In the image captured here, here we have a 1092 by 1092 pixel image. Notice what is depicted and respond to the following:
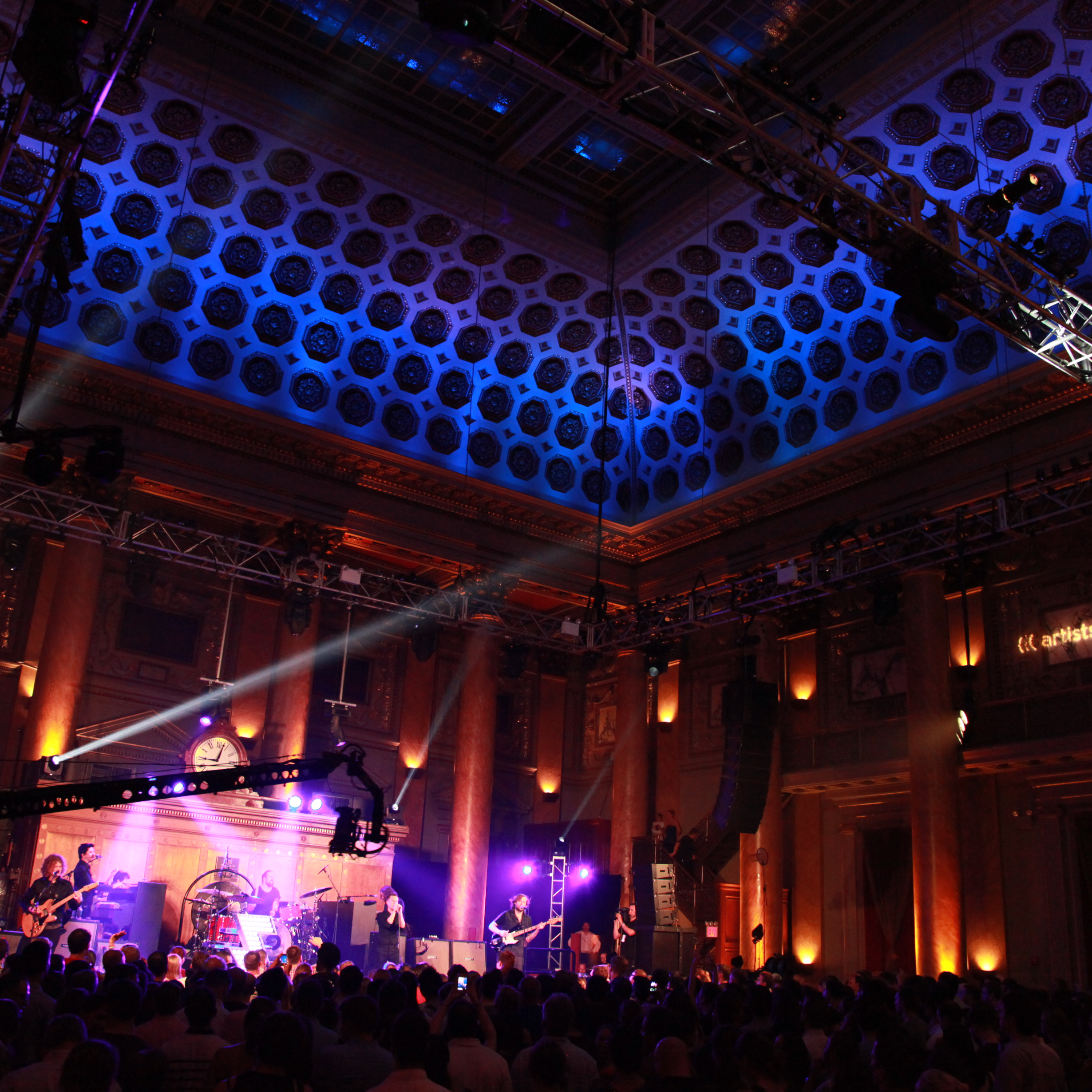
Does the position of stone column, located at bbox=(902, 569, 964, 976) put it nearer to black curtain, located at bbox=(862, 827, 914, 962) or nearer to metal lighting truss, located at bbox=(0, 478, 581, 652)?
black curtain, located at bbox=(862, 827, 914, 962)

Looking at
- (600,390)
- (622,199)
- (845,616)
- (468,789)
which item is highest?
(622,199)

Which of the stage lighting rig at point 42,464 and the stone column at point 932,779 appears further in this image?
the stone column at point 932,779

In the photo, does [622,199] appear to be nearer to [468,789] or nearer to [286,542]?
[286,542]

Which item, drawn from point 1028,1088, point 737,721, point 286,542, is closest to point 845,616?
point 737,721

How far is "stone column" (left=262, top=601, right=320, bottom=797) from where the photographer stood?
22.1 meters

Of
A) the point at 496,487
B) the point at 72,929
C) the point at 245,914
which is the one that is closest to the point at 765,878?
the point at 496,487

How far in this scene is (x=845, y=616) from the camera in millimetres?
22719

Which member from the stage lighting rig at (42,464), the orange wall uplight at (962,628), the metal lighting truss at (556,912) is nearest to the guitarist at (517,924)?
the metal lighting truss at (556,912)

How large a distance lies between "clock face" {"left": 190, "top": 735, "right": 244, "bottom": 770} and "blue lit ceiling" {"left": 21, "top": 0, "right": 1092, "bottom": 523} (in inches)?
259

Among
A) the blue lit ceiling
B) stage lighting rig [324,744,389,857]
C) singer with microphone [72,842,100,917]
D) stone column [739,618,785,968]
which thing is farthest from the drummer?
stone column [739,618,785,968]

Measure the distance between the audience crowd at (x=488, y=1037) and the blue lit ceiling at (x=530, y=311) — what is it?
1069 cm

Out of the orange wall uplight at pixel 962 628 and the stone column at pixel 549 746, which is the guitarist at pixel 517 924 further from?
the orange wall uplight at pixel 962 628

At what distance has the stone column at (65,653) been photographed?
19328 millimetres

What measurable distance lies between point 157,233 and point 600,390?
9603 mm
